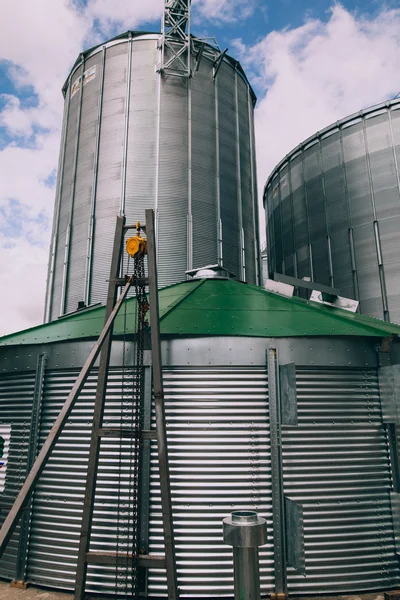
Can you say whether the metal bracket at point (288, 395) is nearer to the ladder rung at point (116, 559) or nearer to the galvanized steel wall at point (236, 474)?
the galvanized steel wall at point (236, 474)

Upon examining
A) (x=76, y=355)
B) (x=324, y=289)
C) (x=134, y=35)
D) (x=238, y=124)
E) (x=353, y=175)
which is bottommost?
(x=76, y=355)

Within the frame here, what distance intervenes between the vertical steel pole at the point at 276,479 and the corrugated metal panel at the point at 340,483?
20 cm

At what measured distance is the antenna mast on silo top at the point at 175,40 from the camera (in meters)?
20.2

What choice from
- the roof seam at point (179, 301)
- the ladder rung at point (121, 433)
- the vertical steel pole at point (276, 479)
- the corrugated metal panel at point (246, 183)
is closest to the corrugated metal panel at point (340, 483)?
the vertical steel pole at point (276, 479)

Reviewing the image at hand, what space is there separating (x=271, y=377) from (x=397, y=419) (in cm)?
316

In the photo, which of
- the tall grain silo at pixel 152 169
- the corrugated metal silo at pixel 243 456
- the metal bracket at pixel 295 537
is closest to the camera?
the metal bracket at pixel 295 537

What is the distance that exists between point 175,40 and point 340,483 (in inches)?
829

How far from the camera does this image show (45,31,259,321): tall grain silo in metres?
18.5

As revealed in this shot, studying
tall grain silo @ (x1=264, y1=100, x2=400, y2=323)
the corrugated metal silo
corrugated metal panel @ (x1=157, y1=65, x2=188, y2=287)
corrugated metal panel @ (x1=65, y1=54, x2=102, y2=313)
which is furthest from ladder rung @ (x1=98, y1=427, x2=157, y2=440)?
tall grain silo @ (x1=264, y1=100, x2=400, y2=323)

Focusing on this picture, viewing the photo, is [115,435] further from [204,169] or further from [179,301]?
[204,169]

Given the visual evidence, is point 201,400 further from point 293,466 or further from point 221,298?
point 221,298

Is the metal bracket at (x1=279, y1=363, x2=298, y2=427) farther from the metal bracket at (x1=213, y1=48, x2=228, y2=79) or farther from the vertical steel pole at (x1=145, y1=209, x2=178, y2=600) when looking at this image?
the metal bracket at (x1=213, y1=48, x2=228, y2=79)

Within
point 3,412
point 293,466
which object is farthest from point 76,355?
point 293,466

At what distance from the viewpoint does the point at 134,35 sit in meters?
20.9
